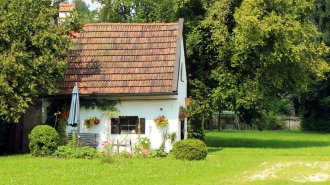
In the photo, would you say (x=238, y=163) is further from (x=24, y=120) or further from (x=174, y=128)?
(x=24, y=120)

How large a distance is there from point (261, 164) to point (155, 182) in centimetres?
634

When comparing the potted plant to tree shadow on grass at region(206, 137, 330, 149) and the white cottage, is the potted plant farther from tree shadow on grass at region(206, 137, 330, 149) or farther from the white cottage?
tree shadow on grass at region(206, 137, 330, 149)

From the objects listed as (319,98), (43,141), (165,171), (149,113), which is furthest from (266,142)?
(165,171)

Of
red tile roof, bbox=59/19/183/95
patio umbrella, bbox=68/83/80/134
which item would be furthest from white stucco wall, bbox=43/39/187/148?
patio umbrella, bbox=68/83/80/134

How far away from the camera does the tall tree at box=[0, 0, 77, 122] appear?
950 inches

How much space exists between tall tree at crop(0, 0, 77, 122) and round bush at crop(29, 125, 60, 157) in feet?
3.42

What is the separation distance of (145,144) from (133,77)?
3.25 metres

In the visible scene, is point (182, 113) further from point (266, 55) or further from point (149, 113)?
point (266, 55)

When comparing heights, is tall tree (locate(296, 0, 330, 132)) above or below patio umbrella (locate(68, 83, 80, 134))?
above

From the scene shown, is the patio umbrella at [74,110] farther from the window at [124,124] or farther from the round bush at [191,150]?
the round bush at [191,150]

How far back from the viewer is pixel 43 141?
24.7m

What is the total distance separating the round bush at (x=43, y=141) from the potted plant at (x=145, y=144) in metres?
3.81

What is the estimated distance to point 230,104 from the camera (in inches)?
1300

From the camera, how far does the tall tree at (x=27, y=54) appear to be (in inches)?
950
